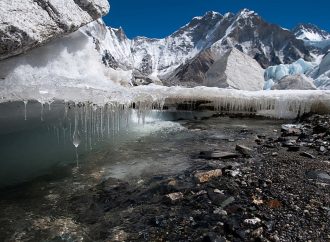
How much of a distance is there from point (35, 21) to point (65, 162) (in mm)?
3718

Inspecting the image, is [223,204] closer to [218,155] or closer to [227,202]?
[227,202]

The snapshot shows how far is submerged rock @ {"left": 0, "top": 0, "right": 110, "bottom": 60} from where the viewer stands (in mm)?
8391

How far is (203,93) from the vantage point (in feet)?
48.5

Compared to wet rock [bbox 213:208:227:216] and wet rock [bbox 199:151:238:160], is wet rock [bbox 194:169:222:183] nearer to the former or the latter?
wet rock [bbox 213:208:227:216]

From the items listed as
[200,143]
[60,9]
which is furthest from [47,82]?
[200,143]

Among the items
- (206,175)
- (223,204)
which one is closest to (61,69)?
(206,175)

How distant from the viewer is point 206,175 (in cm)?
780

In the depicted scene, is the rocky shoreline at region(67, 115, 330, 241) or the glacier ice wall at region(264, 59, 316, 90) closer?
the rocky shoreline at region(67, 115, 330, 241)

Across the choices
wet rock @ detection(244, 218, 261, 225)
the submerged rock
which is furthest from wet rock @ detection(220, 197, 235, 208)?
the submerged rock

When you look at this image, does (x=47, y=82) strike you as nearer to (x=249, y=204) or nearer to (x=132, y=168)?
(x=132, y=168)

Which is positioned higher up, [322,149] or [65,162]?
[322,149]

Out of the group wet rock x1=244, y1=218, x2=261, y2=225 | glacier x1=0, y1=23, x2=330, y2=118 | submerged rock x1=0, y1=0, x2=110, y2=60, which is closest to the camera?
wet rock x1=244, y1=218, x2=261, y2=225

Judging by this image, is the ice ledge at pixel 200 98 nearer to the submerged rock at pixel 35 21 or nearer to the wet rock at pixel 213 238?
the submerged rock at pixel 35 21

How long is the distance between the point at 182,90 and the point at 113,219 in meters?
8.44
